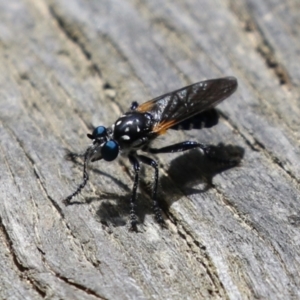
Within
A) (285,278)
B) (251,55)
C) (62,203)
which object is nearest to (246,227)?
(285,278)

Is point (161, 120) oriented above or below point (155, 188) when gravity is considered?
above

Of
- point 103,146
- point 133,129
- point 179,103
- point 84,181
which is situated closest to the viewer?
point 84,181

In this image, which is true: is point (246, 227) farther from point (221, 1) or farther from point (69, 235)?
point (221, 1)

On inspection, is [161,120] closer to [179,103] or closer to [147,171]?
[179,103]

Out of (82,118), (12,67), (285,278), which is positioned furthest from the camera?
(12,67)

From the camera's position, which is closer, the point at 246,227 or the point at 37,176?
the point at 246,227

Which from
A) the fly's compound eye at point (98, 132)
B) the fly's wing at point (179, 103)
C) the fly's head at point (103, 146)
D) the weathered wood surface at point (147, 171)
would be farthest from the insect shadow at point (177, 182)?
the fly's wing at point (179, 103)

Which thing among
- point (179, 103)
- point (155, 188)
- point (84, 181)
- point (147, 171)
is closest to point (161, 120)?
point (179, 103)
